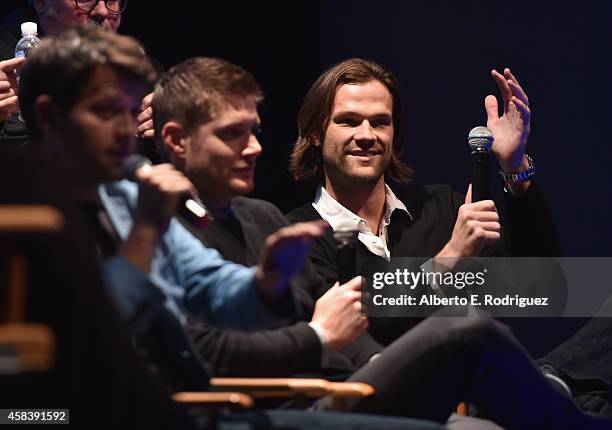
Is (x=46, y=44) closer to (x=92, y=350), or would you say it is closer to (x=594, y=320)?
(x=92, y=350)

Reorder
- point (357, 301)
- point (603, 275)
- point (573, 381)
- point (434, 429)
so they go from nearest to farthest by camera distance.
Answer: point (434, 429)
point (357, 301)
point (573, 381)
point (603, 275)

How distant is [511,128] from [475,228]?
0.50 metres

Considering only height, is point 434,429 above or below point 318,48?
below

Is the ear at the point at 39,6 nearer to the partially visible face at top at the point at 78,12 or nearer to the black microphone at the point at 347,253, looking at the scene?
the partially visible face at top at the point at 78,12

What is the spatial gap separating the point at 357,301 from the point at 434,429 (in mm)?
663

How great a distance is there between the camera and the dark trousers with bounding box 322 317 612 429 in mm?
2465

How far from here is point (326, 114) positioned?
12.3 feet

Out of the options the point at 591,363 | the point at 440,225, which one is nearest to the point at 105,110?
the point at 440,225

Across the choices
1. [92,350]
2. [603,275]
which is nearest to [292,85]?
[603,275]

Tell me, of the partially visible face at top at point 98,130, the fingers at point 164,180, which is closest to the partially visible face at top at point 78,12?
the partially visible face at top at point 98,130

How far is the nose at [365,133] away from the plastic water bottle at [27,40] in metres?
1.04

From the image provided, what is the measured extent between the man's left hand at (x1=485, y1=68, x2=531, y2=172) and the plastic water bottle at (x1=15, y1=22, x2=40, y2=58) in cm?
139

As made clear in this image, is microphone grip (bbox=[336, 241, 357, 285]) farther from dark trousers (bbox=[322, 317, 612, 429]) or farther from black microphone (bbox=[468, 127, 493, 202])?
black microphone (bbox=[468, 127, 493, 202])

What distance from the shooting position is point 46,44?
212cm
